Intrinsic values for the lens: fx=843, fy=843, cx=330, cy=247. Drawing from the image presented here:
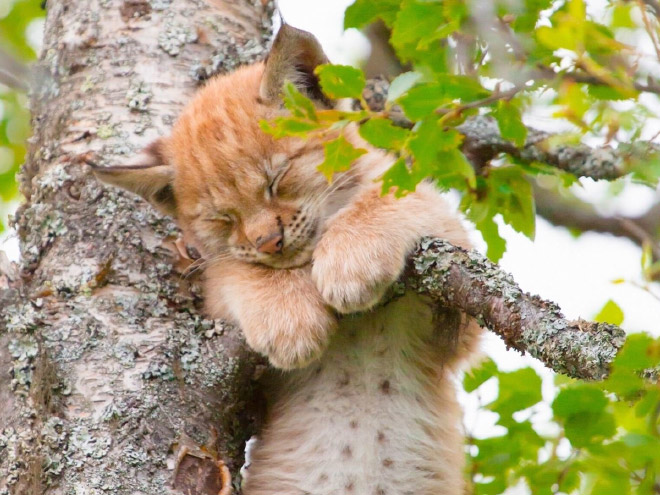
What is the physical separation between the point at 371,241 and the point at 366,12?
0.85 m

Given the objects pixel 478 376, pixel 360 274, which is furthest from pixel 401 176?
pixel 478 376

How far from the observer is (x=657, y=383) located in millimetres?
2117

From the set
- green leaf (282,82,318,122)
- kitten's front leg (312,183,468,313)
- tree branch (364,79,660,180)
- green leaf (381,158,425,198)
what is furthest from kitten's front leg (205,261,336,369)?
green leaf (282,82,318,122)

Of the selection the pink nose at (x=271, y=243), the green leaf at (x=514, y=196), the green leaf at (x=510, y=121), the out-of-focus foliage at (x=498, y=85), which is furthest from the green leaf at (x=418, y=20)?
the pink nose at (x=271, y=243)

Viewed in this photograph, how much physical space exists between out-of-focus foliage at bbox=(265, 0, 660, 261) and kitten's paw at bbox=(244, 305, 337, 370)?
2.29 feet

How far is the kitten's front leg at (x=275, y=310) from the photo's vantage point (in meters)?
3.12

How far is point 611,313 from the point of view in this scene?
296 cm

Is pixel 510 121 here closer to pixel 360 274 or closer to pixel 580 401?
pixel 360 274

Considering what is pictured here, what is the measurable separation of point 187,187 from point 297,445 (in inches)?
47.9

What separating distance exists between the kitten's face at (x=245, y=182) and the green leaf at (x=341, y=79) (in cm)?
115

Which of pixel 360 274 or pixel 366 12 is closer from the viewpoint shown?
pixel 360 274

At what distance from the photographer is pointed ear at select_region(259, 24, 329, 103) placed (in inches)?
124

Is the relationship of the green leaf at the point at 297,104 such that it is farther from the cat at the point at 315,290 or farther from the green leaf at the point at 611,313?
the green leaf at the point at 611,313

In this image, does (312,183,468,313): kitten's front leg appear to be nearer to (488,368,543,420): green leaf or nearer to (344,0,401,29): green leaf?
(488,368,543,420): green leaf
